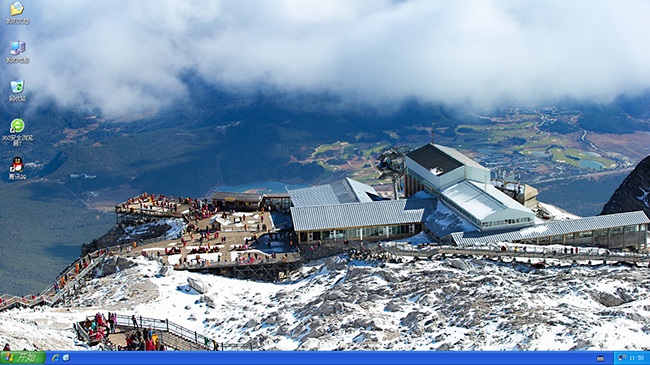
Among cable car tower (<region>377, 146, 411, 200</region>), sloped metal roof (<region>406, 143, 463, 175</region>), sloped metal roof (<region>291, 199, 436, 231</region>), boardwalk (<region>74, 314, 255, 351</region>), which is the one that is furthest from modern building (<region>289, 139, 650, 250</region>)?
boardwalk (<region>74, 314, 255, 351</region>)

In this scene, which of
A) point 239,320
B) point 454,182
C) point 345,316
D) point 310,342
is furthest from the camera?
point 454,182

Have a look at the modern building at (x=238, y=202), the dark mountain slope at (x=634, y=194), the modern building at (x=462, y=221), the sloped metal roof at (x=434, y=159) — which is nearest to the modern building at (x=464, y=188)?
the sloped metal roof at (x=434, y=159)

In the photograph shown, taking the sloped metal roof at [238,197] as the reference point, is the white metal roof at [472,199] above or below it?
below

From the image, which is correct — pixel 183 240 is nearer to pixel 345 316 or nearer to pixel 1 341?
pixel 345 316

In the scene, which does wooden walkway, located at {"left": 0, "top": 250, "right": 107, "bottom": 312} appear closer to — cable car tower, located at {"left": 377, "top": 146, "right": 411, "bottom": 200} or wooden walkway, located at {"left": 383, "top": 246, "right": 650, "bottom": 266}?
wooden walkway, located at {"left": 383, "top": 246, "right": 650, "bottom": 266}

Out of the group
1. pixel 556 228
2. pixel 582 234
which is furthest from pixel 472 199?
pixel 582 234

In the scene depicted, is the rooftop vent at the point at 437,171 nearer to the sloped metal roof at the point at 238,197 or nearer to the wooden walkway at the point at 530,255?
the sloped metal roof at the point at 238,197

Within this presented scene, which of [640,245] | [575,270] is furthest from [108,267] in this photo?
[640,245]
